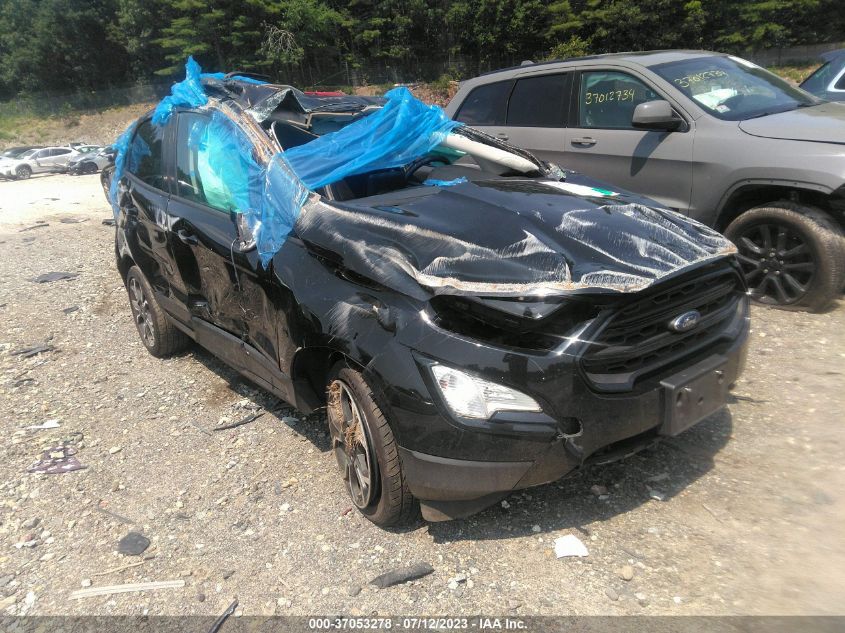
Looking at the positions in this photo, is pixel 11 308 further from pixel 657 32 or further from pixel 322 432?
pixel 657 32

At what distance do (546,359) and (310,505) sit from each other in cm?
151

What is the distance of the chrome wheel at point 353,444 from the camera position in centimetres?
269

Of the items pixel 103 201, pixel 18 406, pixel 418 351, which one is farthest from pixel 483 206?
pixel 103 201

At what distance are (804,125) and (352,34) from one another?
4946cm

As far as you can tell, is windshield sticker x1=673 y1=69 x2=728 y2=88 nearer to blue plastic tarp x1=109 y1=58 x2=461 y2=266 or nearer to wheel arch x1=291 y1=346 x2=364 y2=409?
blue plastic tarp x1=109 y1=58 x2=461 y2=266

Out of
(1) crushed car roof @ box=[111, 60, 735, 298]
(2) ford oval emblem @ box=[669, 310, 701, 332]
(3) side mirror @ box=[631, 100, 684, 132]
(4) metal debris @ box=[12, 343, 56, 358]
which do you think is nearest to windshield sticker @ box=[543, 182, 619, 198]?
(1) crushed car roof @ box=[111, 60, 735, 298]

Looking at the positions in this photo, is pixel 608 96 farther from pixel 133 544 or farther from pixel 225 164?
pixel 133 544

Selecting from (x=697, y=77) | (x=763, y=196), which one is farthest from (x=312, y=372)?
(x=697, y=77)

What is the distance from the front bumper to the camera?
2.30 metres

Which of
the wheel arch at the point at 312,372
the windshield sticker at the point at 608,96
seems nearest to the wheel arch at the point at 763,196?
the windshield sticker at the point at 608,96

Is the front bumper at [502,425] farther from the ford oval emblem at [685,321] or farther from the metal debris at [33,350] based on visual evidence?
the metal debris at [33,350]

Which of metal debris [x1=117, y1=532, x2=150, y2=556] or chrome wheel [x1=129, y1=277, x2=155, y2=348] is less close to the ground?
chrome wheel [x1=129, y1=277, x2=155, y2=348]

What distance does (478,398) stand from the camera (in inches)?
91.2

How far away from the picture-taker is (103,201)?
14977mm
